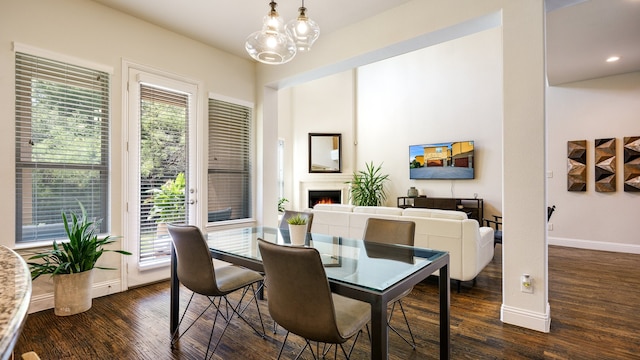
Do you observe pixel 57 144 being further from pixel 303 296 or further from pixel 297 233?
pixel 303 296

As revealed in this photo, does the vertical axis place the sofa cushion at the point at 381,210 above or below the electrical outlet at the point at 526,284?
above

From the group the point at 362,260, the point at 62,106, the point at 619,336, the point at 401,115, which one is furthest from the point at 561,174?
the point at 62,106

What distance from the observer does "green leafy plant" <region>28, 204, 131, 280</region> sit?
8.83ft

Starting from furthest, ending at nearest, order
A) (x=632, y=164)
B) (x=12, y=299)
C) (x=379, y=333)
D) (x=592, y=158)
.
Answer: (x=592, y=158) < (x=632, y=164) < (x=379, y=333) < (x=12, y=299)

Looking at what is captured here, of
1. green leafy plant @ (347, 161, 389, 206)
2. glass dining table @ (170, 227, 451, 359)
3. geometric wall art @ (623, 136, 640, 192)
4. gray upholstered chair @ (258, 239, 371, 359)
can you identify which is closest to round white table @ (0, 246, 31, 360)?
gray upholstered chair @ (258, 239, 371, 359)

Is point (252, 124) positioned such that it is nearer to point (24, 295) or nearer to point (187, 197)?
point (187, 197)

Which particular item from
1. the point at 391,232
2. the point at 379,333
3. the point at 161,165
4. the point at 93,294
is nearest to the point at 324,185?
the point at 161,165

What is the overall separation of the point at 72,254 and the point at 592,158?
7.34 meters

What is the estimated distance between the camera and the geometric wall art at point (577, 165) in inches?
209

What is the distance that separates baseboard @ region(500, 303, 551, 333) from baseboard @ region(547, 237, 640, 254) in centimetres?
389

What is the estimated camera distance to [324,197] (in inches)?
298

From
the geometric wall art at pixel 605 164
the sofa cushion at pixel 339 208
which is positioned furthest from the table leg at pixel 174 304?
the geometric wall art at pixel 605 164

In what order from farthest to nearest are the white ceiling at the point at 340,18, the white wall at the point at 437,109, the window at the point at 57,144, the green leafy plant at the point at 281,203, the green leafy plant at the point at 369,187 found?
the green leafy plant at the point at 281,203 → the green leafy plant at the point at 369,187 → the white wall at the point at 437,109 → the white ceiling at the point at 340,18 → the window at the point at 57,144

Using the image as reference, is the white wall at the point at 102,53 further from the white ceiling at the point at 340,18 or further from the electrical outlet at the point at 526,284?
the electrical outlet at the point at 526,284
